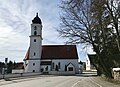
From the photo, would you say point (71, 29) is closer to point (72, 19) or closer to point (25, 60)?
point (72, 19)

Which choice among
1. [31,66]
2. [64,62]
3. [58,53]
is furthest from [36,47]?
[64,62]

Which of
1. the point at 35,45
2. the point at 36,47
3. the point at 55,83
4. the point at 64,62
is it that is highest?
the point at 35,45

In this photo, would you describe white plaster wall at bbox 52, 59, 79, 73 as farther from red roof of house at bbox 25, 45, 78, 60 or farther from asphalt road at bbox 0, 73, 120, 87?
asphalt road at bbox 0, 73, 120, 87

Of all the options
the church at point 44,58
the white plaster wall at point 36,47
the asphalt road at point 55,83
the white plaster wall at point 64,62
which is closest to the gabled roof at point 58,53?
the church at point 44,58

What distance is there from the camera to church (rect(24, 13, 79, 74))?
79.9 meters

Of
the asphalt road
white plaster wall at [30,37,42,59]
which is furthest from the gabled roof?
the asphalt road

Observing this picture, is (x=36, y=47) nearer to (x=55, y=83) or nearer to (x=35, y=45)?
(x=35, y=45)

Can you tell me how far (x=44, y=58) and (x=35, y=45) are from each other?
6829 millimetres

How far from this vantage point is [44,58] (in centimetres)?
8419

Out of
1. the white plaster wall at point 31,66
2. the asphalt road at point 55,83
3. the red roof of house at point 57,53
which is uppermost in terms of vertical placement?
the red roof of house at point 57,53

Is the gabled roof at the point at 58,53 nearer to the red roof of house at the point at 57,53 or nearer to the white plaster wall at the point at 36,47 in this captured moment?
the red roof of house at the point at 57,53

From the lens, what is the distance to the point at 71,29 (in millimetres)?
33406

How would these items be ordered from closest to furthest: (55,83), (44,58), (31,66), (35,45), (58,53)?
(55,83)
(31,66)
(35,45)
(44,58)
(58,53)

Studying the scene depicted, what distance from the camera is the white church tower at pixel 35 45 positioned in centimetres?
7981
